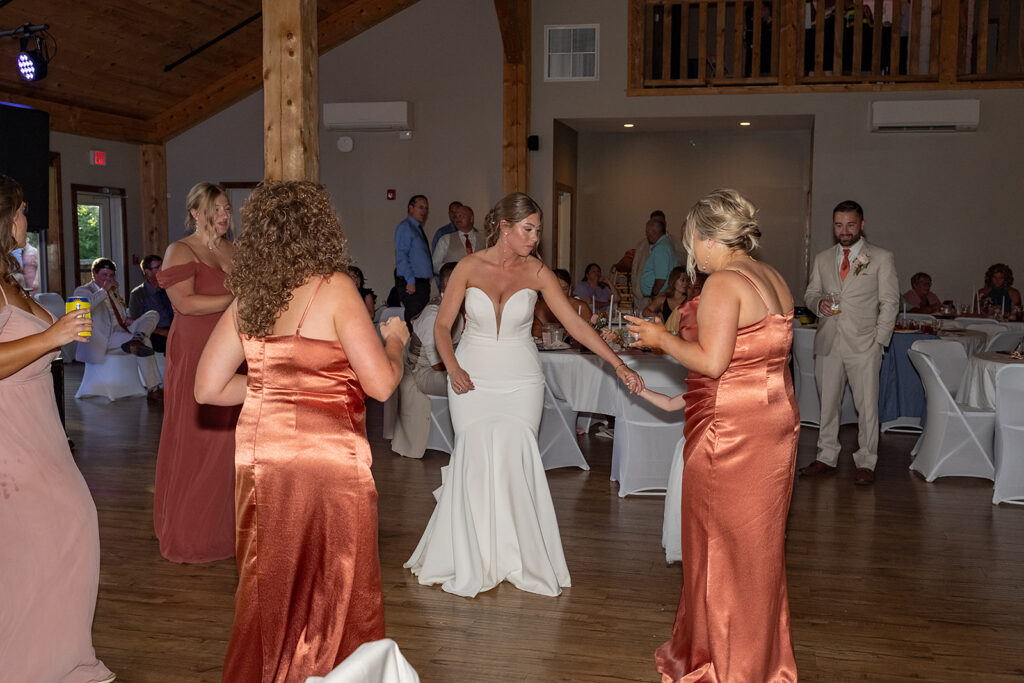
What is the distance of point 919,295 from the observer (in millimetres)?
10156

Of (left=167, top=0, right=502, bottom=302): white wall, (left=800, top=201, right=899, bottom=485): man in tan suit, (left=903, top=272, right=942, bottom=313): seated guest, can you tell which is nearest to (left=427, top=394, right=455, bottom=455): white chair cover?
(left=800, top=201, right=899, bottom=485): man in tan suit

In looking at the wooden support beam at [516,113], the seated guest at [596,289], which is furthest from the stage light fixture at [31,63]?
the seated guest at [596,289]

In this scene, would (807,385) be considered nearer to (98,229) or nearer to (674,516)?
(674,516)

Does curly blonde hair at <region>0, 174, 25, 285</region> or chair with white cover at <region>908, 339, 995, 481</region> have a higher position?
curly blonde hair at <region>0, 174, 25, 285</region>

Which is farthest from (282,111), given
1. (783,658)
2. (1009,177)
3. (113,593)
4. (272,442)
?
(1009,177)

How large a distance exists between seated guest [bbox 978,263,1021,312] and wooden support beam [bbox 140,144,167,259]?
33.1ft

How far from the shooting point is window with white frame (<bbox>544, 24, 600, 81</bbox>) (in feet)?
38.4

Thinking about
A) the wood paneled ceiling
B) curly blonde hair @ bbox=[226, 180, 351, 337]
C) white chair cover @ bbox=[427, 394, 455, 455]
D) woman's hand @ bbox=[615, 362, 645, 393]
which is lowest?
white chair cover @ bbox=[427, 394, 455, 455]

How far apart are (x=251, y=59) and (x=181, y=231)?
8.52 ft

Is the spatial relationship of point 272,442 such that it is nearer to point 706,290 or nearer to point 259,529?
point 259,529

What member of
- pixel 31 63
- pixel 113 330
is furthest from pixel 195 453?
pixel 31 63

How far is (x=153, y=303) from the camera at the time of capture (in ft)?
30.3

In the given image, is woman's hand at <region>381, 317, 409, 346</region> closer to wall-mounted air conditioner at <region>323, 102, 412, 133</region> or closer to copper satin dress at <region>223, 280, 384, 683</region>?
copper satin dress at <region>223, 280, 384, 683</region>

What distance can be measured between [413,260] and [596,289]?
84.6 inches
